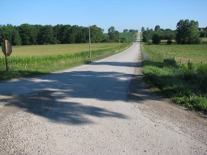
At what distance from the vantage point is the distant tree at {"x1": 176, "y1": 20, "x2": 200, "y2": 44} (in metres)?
121

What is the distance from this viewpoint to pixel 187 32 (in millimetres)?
122688

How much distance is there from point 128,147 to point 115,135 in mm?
634

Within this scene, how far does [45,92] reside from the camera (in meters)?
Answer: 9.61

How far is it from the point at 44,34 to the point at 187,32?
64.0 metres

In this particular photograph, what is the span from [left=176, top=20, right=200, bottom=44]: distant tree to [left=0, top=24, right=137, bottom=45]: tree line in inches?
1747

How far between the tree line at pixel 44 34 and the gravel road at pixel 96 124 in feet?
323

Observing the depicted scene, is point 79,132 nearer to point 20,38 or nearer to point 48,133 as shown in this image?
point 48,133

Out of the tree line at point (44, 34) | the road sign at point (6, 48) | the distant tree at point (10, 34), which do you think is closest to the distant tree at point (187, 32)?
the tree line at point (44, 34)

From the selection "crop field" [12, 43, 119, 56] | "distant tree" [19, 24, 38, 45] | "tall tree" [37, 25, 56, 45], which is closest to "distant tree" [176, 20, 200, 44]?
"crop field" [12, 43, 119, 56]

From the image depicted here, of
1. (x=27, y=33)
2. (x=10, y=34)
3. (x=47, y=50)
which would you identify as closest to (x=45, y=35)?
(x=27, y=33)

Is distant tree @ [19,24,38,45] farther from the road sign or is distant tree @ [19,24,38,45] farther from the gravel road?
the gravel road

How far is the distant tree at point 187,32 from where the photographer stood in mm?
120812

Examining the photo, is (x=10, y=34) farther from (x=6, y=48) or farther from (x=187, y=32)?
(x=6, y=48)

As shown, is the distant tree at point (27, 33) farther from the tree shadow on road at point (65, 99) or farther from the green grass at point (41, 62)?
the tree shadow on road at point (65, 99)
